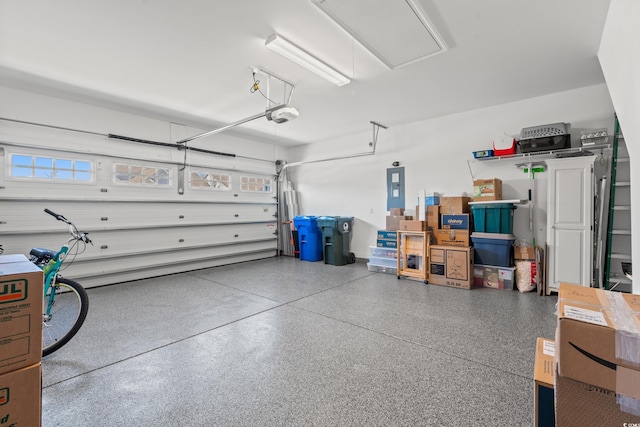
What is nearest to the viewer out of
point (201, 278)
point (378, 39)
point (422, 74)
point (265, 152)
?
point (378, 39)

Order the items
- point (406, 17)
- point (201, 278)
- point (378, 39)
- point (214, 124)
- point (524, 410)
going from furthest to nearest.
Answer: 1. point (214, 124)
2. point (201, 278)
3. point (378, 39)
4. point (406, 17)
5. point (524, 410)

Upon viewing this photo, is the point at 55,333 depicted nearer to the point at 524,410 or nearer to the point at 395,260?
the point at 524,410

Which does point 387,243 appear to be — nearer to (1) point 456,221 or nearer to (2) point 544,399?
(1) point 456,221

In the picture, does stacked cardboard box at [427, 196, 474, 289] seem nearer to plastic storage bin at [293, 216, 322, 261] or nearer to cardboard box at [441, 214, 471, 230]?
cardboard box at [441, 214, 471, 230]

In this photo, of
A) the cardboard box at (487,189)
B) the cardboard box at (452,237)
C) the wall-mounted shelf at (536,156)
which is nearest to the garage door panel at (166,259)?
the cardboard box at (452,237)

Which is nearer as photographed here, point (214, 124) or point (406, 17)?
point (406, 17)

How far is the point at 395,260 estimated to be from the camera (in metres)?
5.33

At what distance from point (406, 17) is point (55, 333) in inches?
168

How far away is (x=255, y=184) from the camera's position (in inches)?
278

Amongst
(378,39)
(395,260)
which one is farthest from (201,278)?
(378,39)

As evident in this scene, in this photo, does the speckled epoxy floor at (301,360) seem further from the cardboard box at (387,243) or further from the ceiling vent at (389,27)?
the ceiling vent at (389,27)

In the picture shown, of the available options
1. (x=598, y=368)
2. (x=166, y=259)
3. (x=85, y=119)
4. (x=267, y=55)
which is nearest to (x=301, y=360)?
(x=598, y=368)

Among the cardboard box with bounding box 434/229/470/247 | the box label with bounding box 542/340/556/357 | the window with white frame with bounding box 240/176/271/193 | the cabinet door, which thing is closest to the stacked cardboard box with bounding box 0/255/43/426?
the box label with bounding box 542/340/556/357

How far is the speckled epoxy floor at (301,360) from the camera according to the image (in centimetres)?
170
